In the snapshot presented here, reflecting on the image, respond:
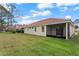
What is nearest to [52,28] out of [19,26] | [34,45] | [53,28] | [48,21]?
[53,28]

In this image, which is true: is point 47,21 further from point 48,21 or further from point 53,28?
point 53,28

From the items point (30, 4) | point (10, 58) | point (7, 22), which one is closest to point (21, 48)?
point (10, 58)

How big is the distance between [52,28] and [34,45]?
65cm

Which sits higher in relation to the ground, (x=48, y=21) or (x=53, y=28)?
(x=48, y=21)

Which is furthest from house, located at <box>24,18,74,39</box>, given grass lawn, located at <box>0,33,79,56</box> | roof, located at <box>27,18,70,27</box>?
grass lawn, located at <box>0,33,79,56</box>

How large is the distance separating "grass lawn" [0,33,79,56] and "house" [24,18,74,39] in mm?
161

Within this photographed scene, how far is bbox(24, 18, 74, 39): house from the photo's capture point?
19.9 ft

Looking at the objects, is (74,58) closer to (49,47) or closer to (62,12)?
(49,47)

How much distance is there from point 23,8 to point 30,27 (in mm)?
535

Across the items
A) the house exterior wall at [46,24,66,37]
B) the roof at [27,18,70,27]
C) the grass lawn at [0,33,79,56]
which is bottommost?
the grass lawn at [0,33,79,56]

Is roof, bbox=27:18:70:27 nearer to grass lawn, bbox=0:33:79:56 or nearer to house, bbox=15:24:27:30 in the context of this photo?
house, bbox=15:24:27:30

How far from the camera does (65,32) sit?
6.15 meters

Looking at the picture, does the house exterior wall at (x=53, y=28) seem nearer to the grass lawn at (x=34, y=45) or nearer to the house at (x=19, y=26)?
the grass lawn at (x=34, y=45)

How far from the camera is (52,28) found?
614 cm
